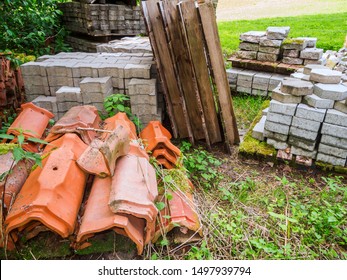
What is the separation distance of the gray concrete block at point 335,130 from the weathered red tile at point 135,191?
7.98 ft

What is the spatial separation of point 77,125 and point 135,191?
4.25 ft

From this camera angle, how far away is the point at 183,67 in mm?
4047

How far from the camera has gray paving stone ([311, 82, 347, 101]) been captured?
11.8 ft

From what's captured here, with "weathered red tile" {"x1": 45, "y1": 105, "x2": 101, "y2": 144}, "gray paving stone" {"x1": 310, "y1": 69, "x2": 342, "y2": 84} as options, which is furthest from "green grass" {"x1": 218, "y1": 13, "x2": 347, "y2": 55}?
"weathered red tile" {"x1": 45, "y1": 105, "x2": 101, "y2": 144}

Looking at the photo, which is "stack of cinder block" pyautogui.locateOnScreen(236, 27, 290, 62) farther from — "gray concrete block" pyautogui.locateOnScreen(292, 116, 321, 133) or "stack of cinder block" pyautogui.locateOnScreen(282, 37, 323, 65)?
"gray concrete block" pyautogui.locateOnScreen(292, 116, 321, 133)

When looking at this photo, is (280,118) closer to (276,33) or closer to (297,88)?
(297,88)

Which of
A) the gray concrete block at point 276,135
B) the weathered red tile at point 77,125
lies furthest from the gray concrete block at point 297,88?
the weathered red tile at point 77,125

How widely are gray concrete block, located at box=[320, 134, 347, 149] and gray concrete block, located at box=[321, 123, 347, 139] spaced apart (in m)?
0.05

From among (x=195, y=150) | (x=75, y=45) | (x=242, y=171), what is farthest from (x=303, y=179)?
(x=75, y=45)

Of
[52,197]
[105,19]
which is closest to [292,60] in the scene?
[105,19]

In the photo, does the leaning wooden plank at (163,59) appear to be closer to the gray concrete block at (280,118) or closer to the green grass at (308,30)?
the gray concrete block at (280,118)

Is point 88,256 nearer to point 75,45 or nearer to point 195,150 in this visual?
point 195,150

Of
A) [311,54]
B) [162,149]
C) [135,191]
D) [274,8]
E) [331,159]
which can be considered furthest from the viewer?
[274,8]

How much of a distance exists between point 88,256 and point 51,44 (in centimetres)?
715
